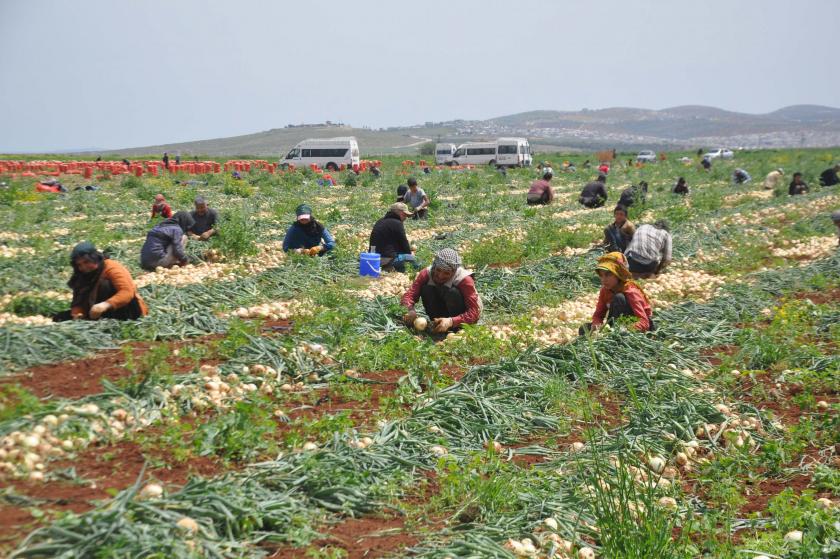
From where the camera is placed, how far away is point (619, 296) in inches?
248

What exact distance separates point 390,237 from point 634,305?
4.21 m

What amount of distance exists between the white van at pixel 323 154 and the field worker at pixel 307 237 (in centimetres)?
2715

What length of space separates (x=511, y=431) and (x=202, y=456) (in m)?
2.06

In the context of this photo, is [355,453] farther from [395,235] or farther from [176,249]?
[176,249]

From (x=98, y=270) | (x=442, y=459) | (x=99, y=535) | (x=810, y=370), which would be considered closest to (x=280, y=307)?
(x=98, y=270)

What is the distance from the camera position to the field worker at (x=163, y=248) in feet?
31.1

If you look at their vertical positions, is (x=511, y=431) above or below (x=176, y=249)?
below

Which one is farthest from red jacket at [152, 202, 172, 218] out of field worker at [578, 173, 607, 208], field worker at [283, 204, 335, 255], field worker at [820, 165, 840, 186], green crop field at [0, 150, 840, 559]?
field worker at [820, 165, 840, 186]

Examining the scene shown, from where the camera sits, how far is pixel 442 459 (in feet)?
12.3

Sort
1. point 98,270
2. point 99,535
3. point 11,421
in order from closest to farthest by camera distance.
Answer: point 99,535, point 11,421, point 98,270

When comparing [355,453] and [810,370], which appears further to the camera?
[810,370]

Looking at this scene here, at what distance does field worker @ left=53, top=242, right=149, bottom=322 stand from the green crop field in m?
0.28

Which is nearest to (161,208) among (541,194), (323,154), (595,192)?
(541,194)

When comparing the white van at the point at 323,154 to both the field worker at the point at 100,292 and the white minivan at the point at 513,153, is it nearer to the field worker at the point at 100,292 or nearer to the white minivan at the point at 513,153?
the white minivan at the point at 513,153
